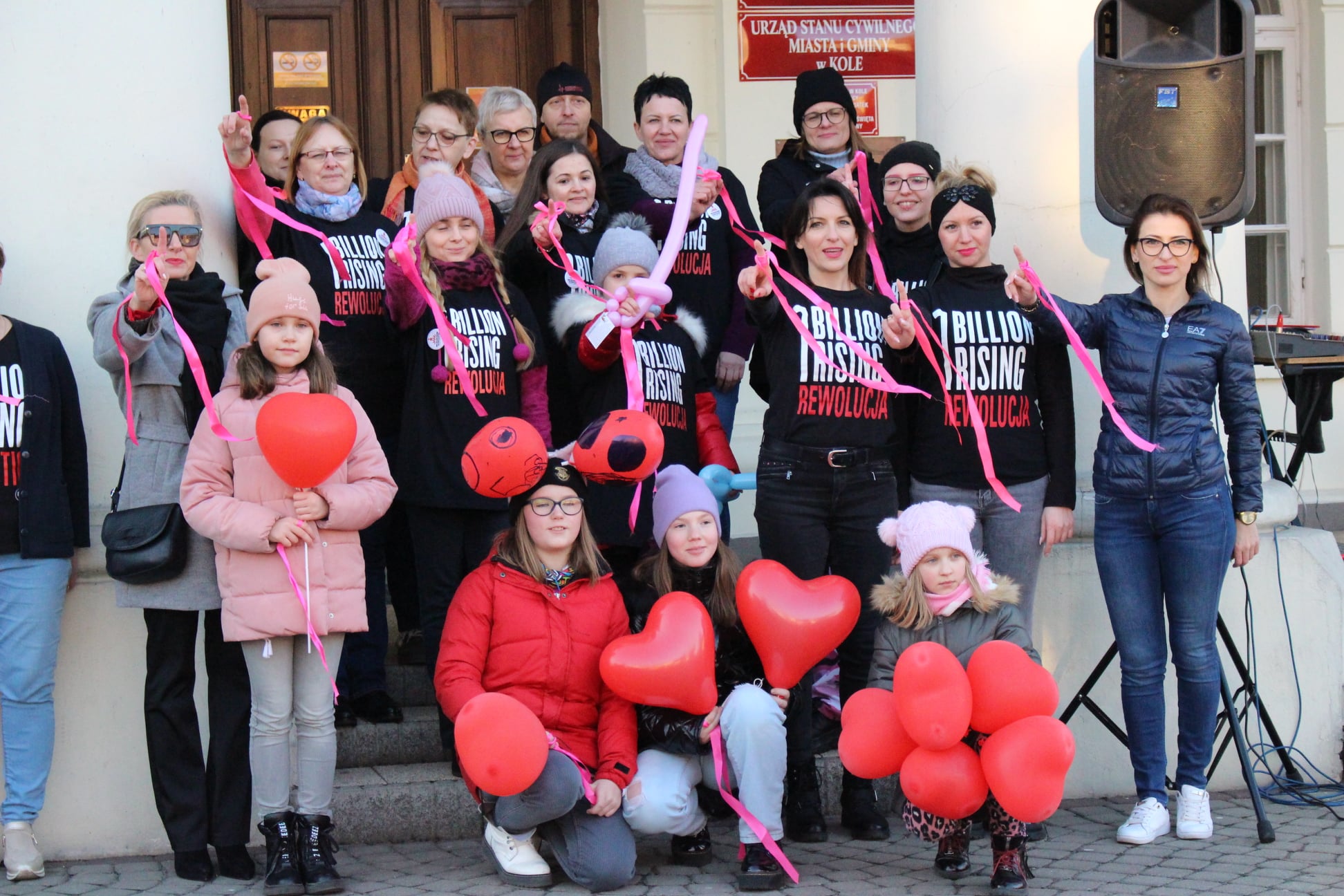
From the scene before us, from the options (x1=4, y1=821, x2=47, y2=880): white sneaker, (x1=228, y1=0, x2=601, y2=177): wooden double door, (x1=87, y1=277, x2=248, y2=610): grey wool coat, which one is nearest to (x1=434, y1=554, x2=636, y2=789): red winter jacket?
(x1=87, y1=277, x2=248, y2=610): grey wool coat

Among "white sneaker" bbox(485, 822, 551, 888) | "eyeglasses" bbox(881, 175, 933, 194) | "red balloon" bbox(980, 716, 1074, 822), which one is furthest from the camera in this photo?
"eyeglasses" bbox(881, 175, 933, 194)

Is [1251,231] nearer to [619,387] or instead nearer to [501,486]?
[619,387]

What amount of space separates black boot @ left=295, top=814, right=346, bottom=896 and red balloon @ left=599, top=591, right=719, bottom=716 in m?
0.91

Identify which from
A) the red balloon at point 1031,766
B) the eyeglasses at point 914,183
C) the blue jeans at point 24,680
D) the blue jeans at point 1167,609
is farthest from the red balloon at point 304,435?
the blue jeans at point 1167,609

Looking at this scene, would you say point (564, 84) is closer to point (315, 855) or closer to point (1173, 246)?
point (1173, 246)

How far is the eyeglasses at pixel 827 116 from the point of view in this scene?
526 cm

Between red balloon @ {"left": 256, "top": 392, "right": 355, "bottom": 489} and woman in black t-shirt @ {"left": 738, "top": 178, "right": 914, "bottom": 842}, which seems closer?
red balloon @ {"left": 256, "top": 392, "right": 355, "bottom": 489}

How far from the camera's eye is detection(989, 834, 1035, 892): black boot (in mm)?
3982

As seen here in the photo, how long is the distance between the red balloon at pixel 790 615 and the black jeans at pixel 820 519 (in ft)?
0.68

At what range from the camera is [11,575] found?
4.29m

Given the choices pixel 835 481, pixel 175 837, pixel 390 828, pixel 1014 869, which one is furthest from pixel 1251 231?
pixel 175 837

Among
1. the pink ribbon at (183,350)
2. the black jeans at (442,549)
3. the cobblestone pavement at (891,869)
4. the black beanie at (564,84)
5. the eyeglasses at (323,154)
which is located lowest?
the cobblestone pavement at (891,869)

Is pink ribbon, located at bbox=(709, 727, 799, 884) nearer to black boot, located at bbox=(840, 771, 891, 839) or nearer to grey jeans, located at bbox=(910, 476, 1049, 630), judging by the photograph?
black boot, located at bbox=(840, 771, 891, 839)

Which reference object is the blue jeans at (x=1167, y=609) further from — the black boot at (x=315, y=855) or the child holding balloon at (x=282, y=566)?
the black boot at (x=315, y=855)
